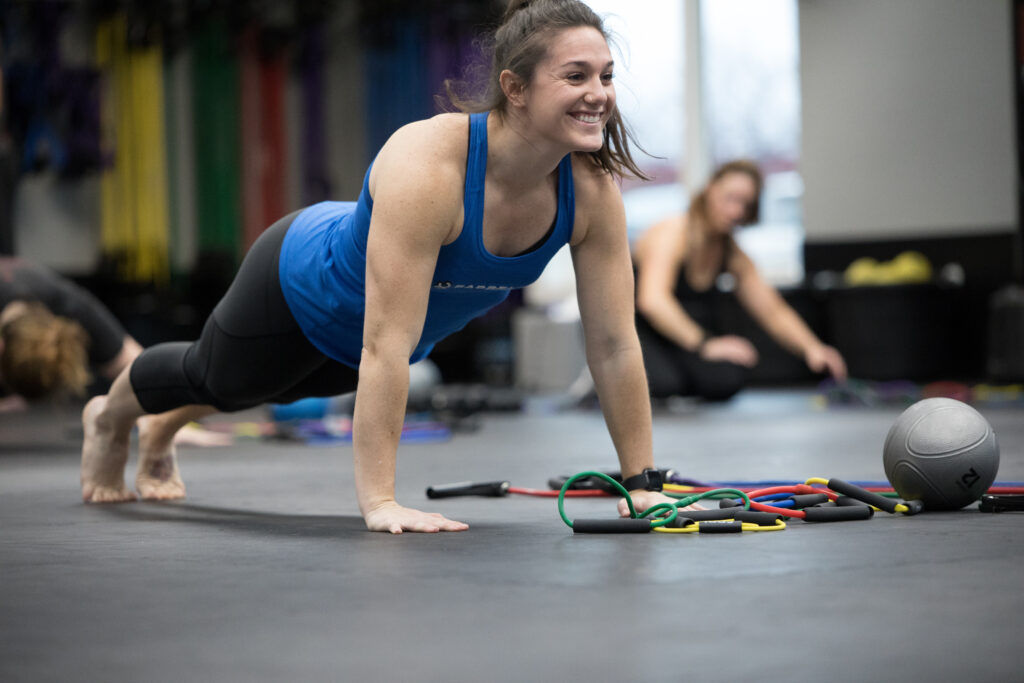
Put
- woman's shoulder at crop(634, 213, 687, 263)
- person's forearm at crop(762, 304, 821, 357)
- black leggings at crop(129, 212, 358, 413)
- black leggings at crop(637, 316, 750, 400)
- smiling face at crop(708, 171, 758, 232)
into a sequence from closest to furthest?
1. black leggings at crop(129, 212, 358, 413)
2. person's forearm at crop(762, 304, 821, 357)
3. smiling face at crop(708, 171, 758, 232)
4. woman's shoulder at crop(634, 213, 687, 263)
5. black leggings at crop(637, 316, 750, 400)

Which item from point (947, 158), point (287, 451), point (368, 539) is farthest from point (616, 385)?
point (947, 158)

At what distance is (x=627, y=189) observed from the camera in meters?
9.36

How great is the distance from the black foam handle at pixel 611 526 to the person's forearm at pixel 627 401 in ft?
0.85

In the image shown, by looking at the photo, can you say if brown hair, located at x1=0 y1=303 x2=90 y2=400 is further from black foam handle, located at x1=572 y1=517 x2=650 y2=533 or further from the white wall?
the white wall

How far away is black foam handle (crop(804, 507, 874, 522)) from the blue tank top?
68 cm

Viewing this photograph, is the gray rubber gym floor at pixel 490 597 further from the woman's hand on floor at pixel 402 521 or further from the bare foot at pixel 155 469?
the bare foot at pixel 155 469

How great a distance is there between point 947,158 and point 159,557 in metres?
7.28

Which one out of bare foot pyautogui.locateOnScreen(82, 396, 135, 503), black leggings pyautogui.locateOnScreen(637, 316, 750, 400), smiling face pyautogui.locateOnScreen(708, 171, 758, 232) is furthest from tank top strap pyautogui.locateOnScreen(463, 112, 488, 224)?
black leggings pyautogui.locateOnScreen(637, 316, 750, 400)

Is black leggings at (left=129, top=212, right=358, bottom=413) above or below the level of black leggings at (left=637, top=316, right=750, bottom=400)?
above

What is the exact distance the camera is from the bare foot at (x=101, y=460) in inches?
108

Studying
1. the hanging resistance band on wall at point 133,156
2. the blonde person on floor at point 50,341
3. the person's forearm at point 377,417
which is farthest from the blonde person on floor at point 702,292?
the hanging resistance band on wall at point 133,156

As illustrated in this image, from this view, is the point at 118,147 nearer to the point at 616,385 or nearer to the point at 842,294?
the point at 842,294

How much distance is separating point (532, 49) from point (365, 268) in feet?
1.65

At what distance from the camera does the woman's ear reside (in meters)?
2.13
